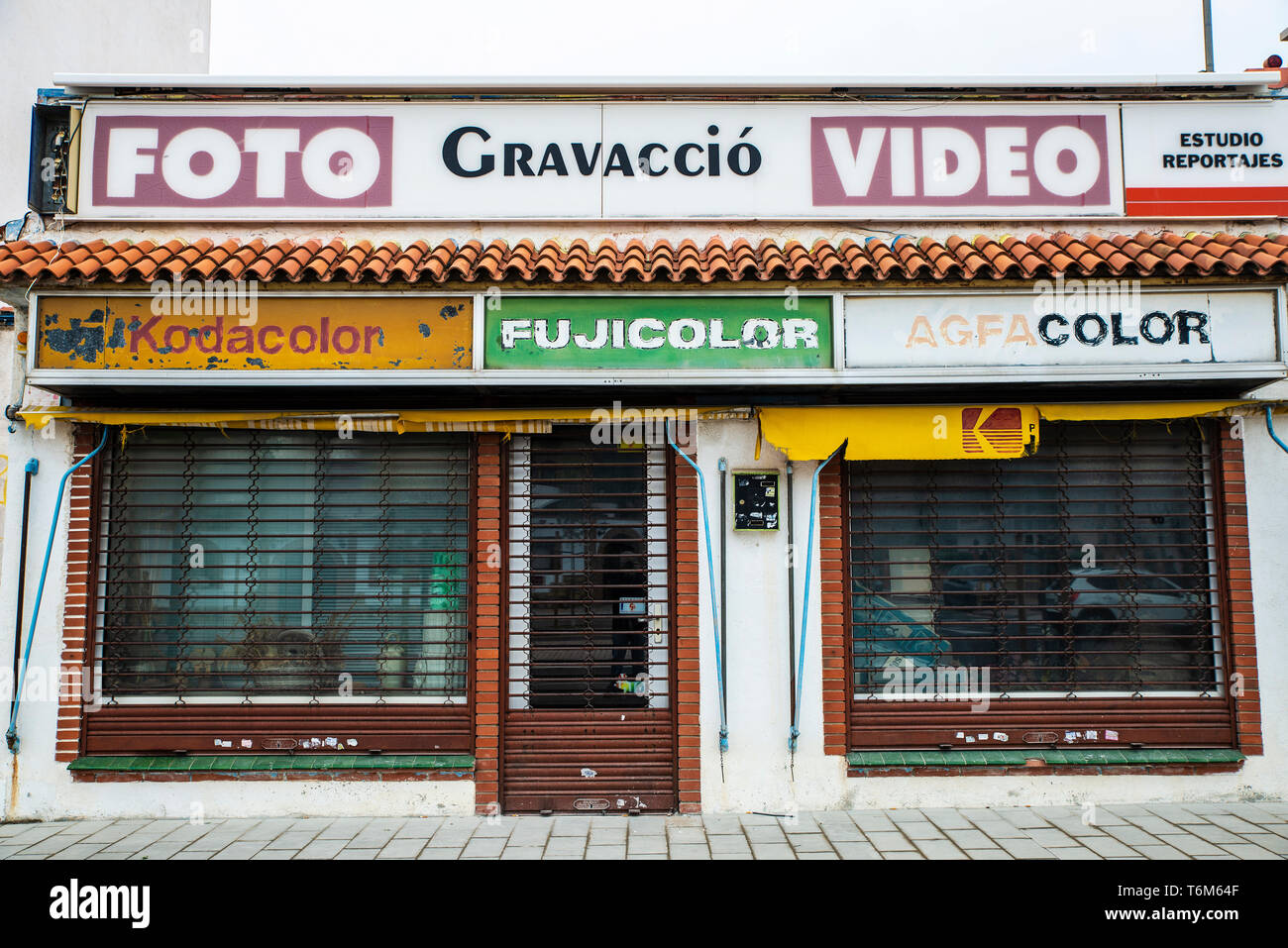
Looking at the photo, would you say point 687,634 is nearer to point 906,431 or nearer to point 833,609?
point 833,609

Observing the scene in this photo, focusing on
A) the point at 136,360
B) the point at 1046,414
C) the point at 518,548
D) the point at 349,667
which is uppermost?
the point at 136,360

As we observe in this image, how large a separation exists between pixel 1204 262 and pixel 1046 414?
1.44 meters

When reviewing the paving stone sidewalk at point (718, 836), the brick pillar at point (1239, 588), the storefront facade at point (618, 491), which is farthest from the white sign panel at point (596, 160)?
the paving stone sidewalk at point (718, 836)

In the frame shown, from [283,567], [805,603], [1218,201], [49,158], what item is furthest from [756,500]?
[49,158]

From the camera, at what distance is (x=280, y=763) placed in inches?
226

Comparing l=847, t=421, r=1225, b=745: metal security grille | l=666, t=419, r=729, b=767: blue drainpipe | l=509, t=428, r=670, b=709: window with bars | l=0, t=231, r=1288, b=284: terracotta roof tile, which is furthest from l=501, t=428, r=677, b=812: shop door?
l=847, t=421, r=1225, b=745: metal security grille

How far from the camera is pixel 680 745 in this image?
5801 mm

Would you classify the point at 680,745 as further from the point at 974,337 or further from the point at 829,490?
the point at 974,337

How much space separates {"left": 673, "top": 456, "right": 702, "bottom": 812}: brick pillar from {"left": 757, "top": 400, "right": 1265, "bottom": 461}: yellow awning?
765 mm

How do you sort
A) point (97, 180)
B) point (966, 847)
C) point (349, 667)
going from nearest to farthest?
1. point (966, 847)
2. point (349, 667)
3. point (97, 180)

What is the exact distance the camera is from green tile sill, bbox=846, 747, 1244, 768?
5758 mm

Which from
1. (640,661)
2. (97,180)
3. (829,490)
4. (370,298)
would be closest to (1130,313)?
(829,490)

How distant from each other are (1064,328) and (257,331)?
569 cm

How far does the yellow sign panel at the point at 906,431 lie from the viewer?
580 cm
